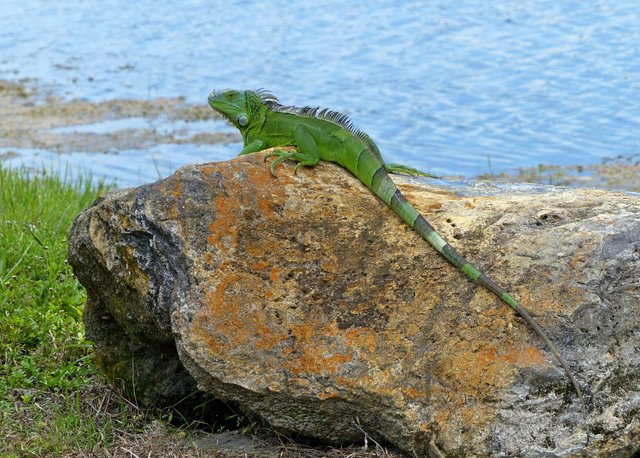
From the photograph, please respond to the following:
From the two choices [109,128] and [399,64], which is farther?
[399,64]

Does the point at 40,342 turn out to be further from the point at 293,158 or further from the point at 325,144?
the point at 325,144

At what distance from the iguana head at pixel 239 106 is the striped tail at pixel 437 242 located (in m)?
0.83

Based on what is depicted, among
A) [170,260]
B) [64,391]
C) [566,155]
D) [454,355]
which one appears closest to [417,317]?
[454,355]

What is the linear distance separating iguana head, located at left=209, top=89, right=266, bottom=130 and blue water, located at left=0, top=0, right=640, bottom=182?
5.49m

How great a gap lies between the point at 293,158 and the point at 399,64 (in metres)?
9.46

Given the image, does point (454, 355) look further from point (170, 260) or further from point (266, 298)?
point (170, 260)

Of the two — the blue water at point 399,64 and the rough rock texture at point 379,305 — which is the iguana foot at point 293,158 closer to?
the rough rock texture at point 379,305

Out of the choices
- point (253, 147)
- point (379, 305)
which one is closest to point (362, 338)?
point (379, 305)

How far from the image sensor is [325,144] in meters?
4.50

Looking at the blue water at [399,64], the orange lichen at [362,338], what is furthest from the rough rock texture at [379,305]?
the blue water at [399,64]

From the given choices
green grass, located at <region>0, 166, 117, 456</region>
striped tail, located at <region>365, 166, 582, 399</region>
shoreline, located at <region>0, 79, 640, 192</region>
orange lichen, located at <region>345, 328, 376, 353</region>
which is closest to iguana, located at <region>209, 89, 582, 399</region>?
striped tail, located at <region>365, 166, 582, 399</region>

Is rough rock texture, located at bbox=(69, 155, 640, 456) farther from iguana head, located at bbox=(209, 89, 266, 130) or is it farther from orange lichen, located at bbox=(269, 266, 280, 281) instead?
iguana head, located at bbox=(209, 89, 266, 130)

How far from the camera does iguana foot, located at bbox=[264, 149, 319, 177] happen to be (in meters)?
4.34

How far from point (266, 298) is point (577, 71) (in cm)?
971
